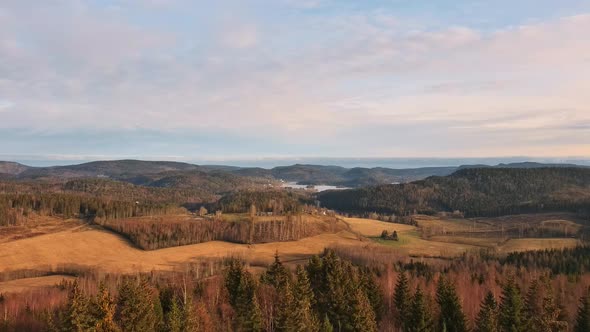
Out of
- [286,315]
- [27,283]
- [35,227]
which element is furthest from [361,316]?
[35,227]

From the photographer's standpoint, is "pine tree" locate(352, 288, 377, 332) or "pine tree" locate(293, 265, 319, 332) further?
"pine tree" locate(352, 288, 377, 332)

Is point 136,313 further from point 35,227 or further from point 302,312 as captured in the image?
point 35,227

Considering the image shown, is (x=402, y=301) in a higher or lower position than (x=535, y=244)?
higher

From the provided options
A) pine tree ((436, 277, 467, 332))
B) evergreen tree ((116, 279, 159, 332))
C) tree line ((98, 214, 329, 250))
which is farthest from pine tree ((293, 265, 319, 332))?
tree line ((98, 214, 329, 250))

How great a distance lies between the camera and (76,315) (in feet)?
154

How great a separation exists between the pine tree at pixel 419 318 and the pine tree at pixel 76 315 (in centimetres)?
4074

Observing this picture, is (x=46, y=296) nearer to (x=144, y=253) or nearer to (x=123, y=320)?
(x=123, y=320)

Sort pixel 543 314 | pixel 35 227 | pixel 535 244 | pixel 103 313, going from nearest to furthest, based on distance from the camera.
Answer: pixel 103 313, pixel 543 314, pixel 535 244, pixel 35 227

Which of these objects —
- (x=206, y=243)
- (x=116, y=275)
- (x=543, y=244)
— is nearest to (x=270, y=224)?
(x=206, y=243)

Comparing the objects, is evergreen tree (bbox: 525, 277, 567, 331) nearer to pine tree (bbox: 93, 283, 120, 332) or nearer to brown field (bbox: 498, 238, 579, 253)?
pine tree (bbox: 93, 283, 120, 332)

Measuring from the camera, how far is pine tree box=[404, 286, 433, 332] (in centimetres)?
5919

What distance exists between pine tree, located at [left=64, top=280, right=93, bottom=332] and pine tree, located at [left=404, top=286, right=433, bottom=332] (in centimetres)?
4074

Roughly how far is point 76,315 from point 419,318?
43.2m

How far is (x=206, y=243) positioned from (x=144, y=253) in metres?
22.2
